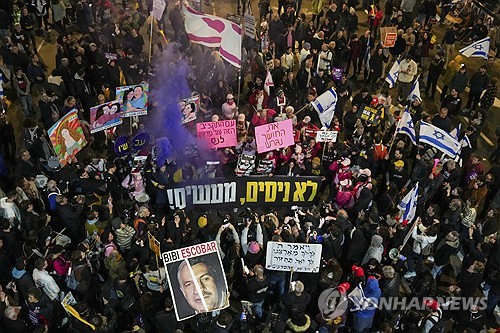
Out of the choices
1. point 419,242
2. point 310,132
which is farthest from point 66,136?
point 419,242

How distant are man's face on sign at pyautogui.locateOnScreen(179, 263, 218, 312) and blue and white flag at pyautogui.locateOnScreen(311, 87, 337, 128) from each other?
5.74 m

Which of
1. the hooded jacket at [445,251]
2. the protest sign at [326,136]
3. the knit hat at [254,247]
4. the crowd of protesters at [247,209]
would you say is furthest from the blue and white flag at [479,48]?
the knit hat at [254,247]

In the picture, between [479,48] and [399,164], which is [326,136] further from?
[479,48]

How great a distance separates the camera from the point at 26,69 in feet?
49.4

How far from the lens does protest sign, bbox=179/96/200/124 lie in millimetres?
13398

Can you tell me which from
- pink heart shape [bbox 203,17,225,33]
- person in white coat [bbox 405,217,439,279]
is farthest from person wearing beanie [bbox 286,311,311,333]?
pink heart shape [bbox 203,17,225,33]

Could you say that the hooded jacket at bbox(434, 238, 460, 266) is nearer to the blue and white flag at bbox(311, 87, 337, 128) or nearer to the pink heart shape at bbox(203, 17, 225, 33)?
the blue and white flag at bbox(311, 87, 337, 128)

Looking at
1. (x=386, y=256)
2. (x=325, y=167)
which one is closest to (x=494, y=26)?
(x=325, y=167)

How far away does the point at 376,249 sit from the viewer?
10266 mm

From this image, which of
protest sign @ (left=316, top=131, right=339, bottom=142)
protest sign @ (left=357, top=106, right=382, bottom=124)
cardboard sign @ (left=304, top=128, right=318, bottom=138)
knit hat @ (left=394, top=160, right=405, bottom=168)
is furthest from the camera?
protest sign @ (left=357, top=106, right=382, bottom=124)

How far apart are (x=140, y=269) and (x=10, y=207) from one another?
9.36 feet

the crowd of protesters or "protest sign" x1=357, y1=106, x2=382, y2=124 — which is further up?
A: "protest sign" x1=357, y1=106, x2=382, y2=124

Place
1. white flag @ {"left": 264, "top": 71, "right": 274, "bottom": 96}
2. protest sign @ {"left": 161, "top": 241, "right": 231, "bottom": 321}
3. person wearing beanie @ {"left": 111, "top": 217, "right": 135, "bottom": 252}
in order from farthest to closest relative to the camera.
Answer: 1. white flag @ {"left": 264, "top": 71, "right": 274, "bottom": 96}
2. person wearing beanie @ {"left": 111, "top": 217, "right": 135, "bottom": 252}
3. protest sign @ {"left": 161, "top": 241, "right": 231, "bottom": 321}

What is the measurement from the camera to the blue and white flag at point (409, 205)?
11.2 m
